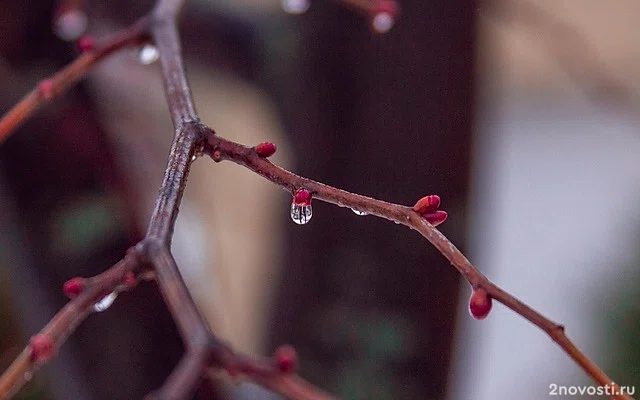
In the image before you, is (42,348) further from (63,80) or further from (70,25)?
(70,25)

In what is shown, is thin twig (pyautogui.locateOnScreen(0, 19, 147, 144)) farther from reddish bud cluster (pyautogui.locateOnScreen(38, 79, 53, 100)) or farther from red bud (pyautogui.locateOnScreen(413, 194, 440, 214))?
red bud (pyautogui.locateOnScreen(413, 194, 440, 214))

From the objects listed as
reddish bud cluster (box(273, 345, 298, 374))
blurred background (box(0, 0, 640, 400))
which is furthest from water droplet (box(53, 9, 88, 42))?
reddish bud cluster (box(273, 345, 298, 374))

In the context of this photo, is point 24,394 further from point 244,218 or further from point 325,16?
point 244,218

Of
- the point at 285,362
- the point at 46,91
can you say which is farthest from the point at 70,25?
the point at 285,362

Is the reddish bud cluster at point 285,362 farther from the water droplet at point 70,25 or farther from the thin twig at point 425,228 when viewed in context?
the water droplet at point 70,25

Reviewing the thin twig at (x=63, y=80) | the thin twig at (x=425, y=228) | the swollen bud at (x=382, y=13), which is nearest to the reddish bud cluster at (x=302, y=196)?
the thin twig at (x=425, y=228)

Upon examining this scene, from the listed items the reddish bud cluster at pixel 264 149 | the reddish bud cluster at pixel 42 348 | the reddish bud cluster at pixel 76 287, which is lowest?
the reddish bud cluster at pixel 42 348

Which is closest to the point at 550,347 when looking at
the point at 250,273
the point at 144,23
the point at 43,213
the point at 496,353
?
the point at 496,353
